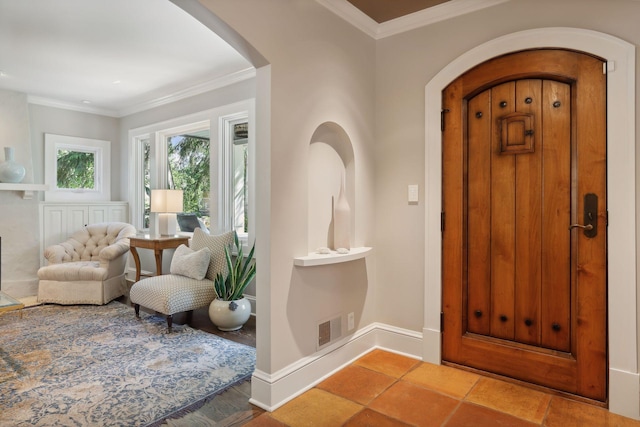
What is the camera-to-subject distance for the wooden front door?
213 cm

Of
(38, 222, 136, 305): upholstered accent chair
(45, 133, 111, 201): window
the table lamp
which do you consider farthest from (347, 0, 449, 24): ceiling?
(45, 133, 111, 201): window

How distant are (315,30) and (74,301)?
3957mm

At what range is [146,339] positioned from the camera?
315cm

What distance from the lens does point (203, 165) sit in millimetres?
4734

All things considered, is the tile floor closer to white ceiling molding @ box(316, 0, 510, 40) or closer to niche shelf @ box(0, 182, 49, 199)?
white ceiling molding @ box(316, 0, 510, 40)

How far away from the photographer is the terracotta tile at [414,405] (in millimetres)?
1984

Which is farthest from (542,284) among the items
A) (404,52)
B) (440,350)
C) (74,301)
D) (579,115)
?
(74,301)

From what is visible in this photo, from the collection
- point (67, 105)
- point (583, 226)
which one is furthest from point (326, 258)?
point (67, 105)

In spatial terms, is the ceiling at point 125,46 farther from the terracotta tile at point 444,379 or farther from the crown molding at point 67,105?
the terracotta tile at point 444,379

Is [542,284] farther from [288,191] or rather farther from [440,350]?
[288,191]

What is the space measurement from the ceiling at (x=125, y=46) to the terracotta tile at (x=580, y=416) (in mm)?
2491

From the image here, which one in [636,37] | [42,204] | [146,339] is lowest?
[146,339]

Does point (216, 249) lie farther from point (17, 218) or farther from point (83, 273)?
point (17, 218)

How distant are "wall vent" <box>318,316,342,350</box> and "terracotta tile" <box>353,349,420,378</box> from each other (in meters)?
0.32
